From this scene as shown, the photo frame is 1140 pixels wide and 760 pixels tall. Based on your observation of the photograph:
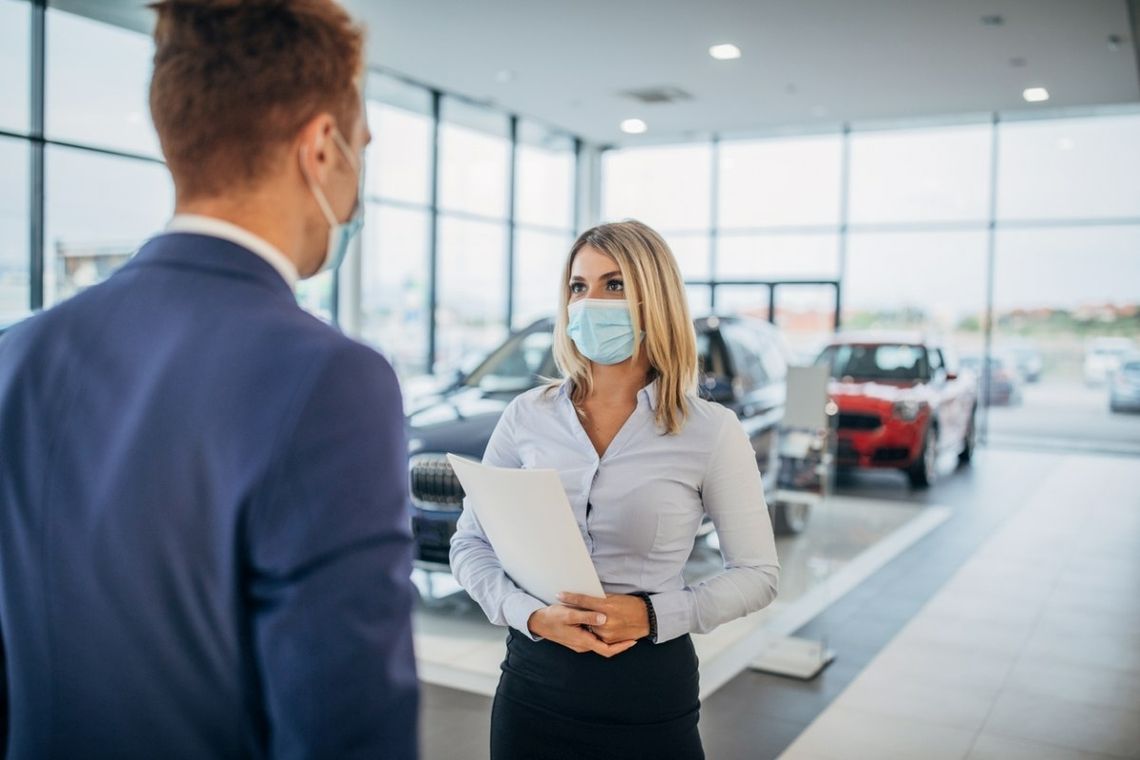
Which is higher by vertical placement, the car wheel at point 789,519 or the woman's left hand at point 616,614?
the woman's left hand at point 616,614

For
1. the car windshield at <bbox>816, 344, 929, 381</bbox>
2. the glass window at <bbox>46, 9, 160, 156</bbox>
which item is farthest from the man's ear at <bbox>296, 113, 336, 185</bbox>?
the car windshield at <bbox>816, 344, 929, 381</bbox>

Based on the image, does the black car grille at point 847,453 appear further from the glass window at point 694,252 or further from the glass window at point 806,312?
the glass window at point 694,252

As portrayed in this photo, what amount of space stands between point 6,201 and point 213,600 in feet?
25.9

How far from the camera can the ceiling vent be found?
11.0 m

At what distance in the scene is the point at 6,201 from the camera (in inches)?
297

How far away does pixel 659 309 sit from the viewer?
6.40ft

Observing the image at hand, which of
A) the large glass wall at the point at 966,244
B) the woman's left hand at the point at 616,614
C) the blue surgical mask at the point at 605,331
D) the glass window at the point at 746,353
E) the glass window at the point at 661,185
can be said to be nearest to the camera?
the woman's left hand at the point at 616,614

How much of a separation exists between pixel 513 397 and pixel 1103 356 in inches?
401

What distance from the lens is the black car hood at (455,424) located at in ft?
15.3

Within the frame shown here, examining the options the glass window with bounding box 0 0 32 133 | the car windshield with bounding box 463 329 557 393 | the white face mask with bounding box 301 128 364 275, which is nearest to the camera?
the white face mask with bounding box 301 128 364 275

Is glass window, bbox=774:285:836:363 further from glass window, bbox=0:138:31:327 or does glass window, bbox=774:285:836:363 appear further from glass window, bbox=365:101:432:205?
glass window, bbox=0:138:31:327

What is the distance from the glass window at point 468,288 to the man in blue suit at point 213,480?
11.0m

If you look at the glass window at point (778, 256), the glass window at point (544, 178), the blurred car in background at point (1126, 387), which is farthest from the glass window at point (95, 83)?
the blurred car in background at point (1126, 387)

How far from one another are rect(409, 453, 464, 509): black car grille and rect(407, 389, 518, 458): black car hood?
0.06 m
